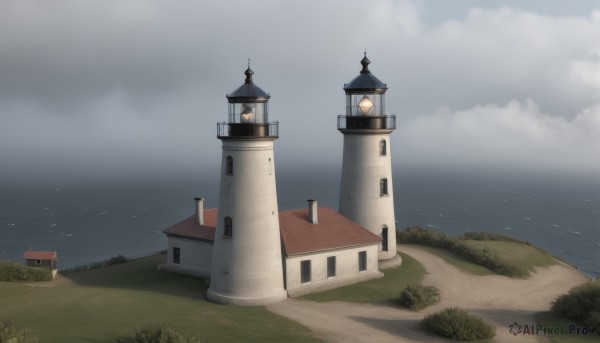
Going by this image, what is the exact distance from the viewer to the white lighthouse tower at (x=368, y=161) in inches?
1297

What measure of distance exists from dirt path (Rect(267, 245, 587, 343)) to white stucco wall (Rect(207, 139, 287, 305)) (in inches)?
59.2

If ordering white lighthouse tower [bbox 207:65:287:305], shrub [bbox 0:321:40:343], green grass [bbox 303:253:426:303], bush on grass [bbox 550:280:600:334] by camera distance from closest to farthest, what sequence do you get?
shrub [bbox 0:321:40:343] → bush on grass [bbox 550:280:600:334] → white lighthouse tower [bbox 207:65:287:305] → green grass [bbox 303:253:426:303]

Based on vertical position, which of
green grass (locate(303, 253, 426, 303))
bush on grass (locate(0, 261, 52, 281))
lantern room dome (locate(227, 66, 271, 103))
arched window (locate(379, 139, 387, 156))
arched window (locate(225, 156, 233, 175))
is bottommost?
green grass (locate(303, 253, 426, 303))

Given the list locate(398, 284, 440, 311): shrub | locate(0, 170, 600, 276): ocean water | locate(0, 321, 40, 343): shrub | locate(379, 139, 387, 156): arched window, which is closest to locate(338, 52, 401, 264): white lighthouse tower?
A: locate(379, 139, 387, 156): arched window

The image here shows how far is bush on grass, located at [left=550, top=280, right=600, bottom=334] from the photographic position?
2217cm

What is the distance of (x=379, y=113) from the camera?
33188 millimetres

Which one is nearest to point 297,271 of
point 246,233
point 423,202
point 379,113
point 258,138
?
point 246,233

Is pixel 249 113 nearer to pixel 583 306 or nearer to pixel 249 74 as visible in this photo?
pixel 249 74

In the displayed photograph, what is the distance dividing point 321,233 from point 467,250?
12.8m

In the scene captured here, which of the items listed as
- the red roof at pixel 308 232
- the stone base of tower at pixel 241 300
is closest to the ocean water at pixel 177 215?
the red roof at pixel 308 232

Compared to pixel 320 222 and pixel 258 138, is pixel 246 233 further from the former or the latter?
pixel 320 222

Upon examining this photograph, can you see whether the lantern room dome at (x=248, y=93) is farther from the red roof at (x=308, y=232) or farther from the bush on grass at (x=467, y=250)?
the bush on grass at (x=467, y=250)

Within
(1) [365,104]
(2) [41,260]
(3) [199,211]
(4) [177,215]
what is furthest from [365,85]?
(4) [177,215]

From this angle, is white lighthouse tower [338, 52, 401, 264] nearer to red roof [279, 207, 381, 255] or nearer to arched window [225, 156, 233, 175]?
red roof [279, 207, 381, 255]
